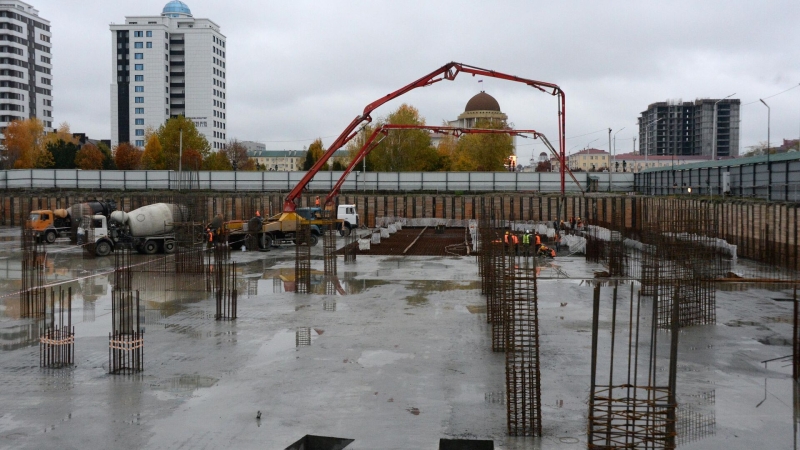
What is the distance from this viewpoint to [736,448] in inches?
419

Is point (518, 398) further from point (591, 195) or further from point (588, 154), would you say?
point (588, 154)

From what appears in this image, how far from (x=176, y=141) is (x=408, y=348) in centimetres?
8077

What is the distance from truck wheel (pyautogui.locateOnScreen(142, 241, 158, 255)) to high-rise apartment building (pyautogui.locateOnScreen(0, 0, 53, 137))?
103m

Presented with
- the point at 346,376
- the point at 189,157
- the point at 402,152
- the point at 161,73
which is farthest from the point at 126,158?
the point at 346,376

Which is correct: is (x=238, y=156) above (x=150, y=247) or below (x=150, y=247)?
above

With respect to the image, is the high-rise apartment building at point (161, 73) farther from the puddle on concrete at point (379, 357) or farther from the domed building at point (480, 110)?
the puddle on concrete at point (379, 357)

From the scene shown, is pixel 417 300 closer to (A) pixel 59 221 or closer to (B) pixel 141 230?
(B) pixel 141 230

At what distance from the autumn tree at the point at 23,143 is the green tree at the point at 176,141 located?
20.4 metres

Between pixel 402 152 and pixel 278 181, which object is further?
pixel 402 152

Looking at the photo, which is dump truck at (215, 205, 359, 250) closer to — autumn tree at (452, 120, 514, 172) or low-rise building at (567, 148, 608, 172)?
autumn tree at (452, 120, 514, 172)

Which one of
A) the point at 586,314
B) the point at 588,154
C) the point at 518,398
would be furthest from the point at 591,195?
the point at 588,154

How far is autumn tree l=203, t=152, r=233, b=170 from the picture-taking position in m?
93.6

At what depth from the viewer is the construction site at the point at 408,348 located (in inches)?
436

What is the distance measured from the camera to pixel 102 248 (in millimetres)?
35250
